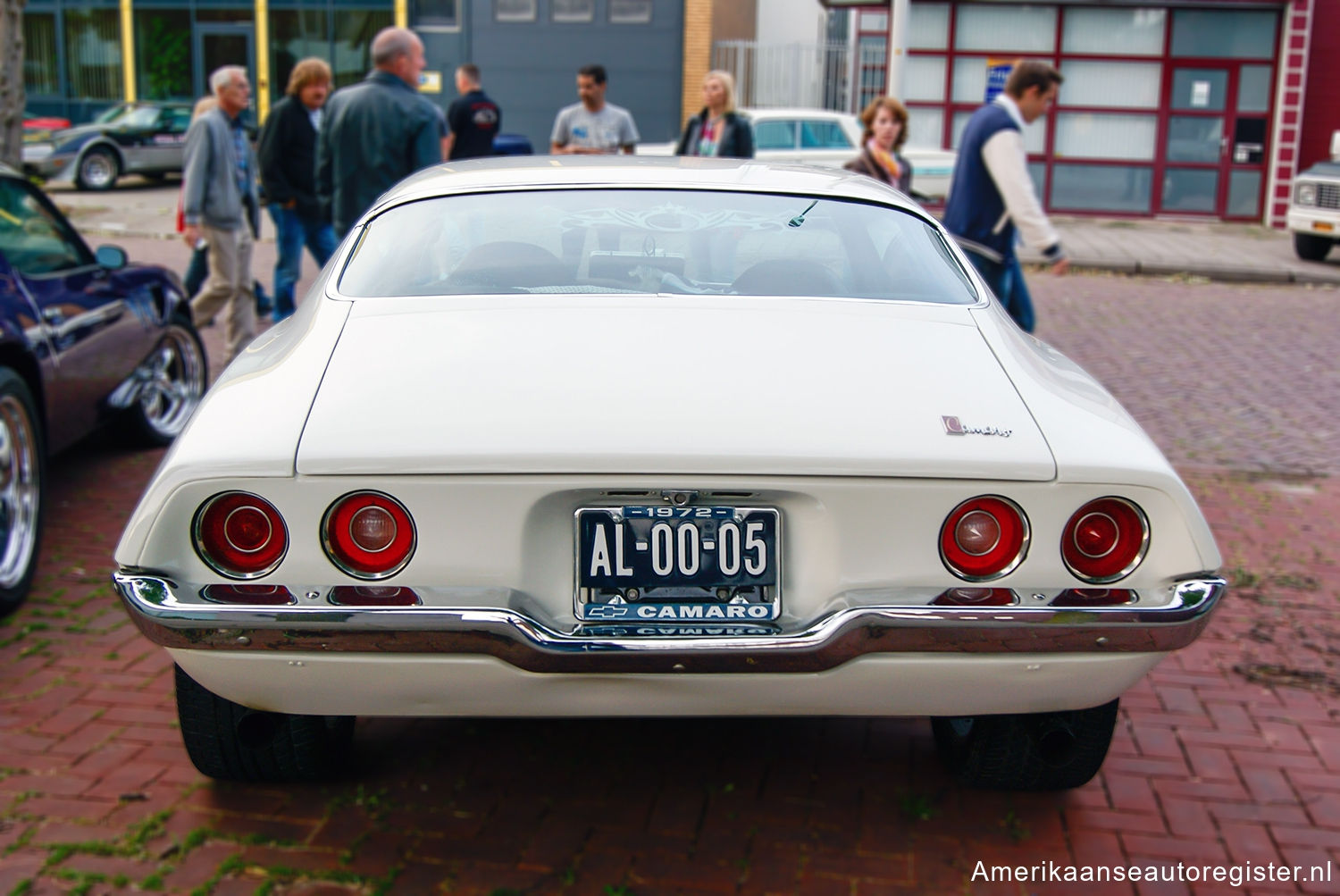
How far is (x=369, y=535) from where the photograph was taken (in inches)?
98.2

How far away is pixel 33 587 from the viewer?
14.8ft

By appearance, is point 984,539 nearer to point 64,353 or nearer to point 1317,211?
point 64,353

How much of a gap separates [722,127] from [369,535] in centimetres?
699

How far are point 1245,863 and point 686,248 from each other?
196 cm

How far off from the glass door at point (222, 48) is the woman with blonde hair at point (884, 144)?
20468mm

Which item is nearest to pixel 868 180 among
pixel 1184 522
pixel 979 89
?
pixel 1184 522

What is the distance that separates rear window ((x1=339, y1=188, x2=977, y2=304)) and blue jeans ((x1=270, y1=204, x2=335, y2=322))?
525 centimetres

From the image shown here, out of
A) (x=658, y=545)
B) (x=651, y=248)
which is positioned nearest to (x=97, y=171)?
(x=651, y=248)

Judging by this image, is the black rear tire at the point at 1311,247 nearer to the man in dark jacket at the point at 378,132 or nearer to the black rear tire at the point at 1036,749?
the man in dark jacket at the point at 378,132

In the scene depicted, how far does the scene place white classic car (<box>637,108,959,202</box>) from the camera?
52.0 ft

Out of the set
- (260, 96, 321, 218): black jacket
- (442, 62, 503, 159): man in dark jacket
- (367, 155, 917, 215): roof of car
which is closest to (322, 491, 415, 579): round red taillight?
(367, 155, 917, 215): roof of car

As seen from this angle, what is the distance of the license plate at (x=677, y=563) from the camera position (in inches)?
98.9

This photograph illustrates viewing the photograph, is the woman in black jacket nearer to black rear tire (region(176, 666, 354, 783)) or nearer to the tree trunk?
the tree trunk

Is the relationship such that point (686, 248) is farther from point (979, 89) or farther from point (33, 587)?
point (979, 89)
